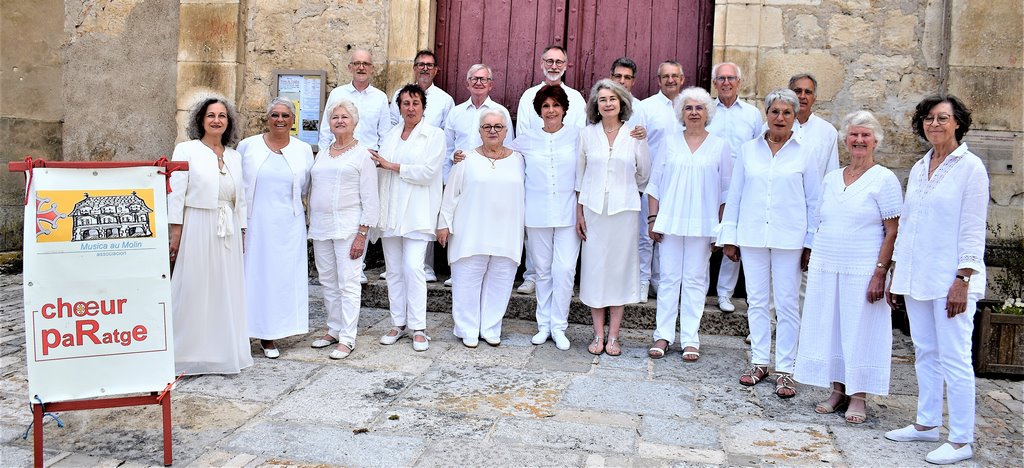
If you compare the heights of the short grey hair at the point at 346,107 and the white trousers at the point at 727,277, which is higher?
the short grey hair at the point at 346,107

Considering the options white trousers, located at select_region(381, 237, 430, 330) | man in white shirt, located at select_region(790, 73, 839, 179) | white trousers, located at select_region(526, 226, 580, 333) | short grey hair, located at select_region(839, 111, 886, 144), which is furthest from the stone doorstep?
short grey hair, located at select_region(839, 111, 886, 144)

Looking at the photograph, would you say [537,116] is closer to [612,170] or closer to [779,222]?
[612,170]

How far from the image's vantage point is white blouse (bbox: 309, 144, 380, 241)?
5.07 meters

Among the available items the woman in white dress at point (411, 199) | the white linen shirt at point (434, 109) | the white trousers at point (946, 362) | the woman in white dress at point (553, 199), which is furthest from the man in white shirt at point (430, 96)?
the white trousers at point (946, 362)

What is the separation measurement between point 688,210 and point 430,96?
2.49m

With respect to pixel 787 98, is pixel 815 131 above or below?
below

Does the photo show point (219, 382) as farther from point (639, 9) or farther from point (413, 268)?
Answer: point (639, 9)

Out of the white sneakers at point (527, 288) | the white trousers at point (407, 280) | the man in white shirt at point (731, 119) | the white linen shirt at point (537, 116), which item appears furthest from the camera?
the white sneakers at point (527, 288)

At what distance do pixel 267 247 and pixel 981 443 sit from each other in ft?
13.0

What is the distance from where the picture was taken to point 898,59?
6.34 meters

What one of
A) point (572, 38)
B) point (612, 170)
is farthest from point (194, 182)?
point (572, 38)

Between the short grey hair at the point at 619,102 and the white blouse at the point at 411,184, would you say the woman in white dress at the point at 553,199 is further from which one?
the white blouse at the point at 411,184

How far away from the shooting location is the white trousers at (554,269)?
5.36 meters

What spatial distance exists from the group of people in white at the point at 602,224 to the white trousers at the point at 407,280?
0.6 inches
